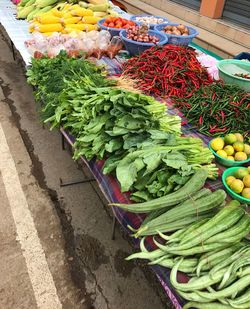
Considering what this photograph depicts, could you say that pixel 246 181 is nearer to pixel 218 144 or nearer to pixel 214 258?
pixel 218 144

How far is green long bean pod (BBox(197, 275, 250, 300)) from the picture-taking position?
132cm

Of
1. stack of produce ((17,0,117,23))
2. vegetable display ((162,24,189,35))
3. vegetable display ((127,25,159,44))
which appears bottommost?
stack of produce ((17,0,117,23))

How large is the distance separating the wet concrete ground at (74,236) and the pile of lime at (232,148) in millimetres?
1302

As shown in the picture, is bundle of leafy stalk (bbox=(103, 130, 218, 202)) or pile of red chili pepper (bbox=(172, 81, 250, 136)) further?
pile of red chili pepper (bbox=(172, 81, 250, 136))

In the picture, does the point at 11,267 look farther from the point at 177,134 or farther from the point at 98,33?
the point at 98,33

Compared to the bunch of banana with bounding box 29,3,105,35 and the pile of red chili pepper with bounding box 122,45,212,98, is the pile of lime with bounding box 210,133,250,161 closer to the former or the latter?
the pile of red chili pepper with bounding box 122,45,212,98

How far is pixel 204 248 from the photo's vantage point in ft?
4.89

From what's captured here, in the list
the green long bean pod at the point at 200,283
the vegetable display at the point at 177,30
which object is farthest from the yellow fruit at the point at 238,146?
the vegetable display at the point at 177,30

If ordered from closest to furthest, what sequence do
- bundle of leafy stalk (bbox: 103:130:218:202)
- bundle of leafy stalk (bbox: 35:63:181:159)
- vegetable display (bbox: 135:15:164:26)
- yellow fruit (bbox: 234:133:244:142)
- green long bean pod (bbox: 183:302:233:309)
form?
green long bean pod (bbox: 183:302:233:309)
bundle of leafy stalk (bbox: 103:130:218:202)
bundle of leafy stalk (bbox: 35:63:181:159)
yellow fruit (bbox: 234:133:244:142)
vegetable display (bbox: 135:15:164:26)

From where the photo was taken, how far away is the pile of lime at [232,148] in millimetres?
2271

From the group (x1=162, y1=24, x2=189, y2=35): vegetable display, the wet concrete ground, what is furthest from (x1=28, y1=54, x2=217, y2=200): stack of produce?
(x1=162, y1=24, x2=189, y2=35): vegetable display

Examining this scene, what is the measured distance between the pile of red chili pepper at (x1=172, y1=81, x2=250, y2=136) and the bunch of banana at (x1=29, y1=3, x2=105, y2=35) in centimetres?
271

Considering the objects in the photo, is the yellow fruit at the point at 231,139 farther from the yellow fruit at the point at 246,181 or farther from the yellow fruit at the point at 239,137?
the yellow fruit at the point at 246,181

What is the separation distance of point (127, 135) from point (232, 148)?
860mm
